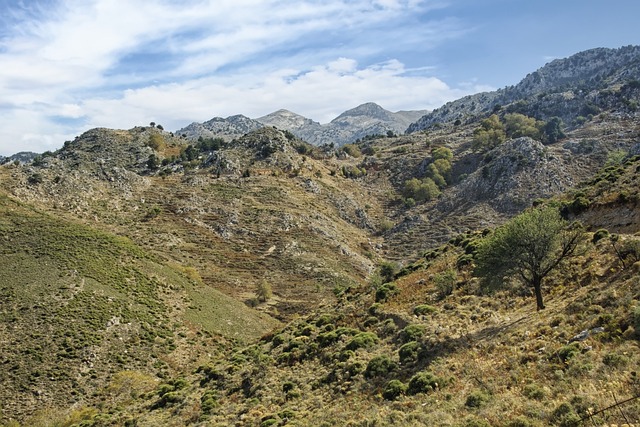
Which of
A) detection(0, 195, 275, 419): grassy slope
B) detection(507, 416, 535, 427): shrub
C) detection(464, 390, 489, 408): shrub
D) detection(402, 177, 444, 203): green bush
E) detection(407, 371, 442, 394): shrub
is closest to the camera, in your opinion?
detection(507, 416, 535, 427): shrub

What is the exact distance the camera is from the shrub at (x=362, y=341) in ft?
117

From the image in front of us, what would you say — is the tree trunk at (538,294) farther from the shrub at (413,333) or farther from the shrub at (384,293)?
the shrub at (384,293)

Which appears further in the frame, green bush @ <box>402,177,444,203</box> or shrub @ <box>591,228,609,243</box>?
green bush @ <box>402,177,444,203</box>

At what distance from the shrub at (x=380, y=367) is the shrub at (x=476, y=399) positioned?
28.6ft

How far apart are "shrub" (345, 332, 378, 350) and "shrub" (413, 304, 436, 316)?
4.88 m

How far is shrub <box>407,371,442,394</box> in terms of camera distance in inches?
963

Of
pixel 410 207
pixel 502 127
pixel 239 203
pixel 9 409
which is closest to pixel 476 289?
pixel 9 409

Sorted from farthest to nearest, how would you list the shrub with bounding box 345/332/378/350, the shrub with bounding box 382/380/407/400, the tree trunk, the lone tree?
the shrub with bounding box 345/332/378/350 → the lone tree → the tree trunk → the shrub with bounding box 382/380/407/400

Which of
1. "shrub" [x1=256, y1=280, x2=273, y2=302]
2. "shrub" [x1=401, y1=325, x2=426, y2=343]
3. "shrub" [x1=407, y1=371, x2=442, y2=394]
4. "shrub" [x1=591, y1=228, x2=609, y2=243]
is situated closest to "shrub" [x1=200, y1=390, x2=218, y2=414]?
"shrub" [x1=401, y1=325, x2=426, y2=343]

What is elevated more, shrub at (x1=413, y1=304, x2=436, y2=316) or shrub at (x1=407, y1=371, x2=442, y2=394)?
shrub at (x1=413, y1=304, x2=436, y2=316)

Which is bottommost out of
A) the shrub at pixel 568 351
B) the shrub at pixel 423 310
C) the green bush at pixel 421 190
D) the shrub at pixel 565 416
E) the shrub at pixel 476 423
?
the shrub at pixel 423 310

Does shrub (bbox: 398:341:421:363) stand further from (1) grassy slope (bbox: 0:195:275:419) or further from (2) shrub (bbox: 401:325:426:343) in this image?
(1) grassy slope (bbox: 0:195:275:419)

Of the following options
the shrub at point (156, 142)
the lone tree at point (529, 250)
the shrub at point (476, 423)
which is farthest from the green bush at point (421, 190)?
the shrub at point (476, 423)

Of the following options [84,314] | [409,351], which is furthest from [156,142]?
[409,351]
